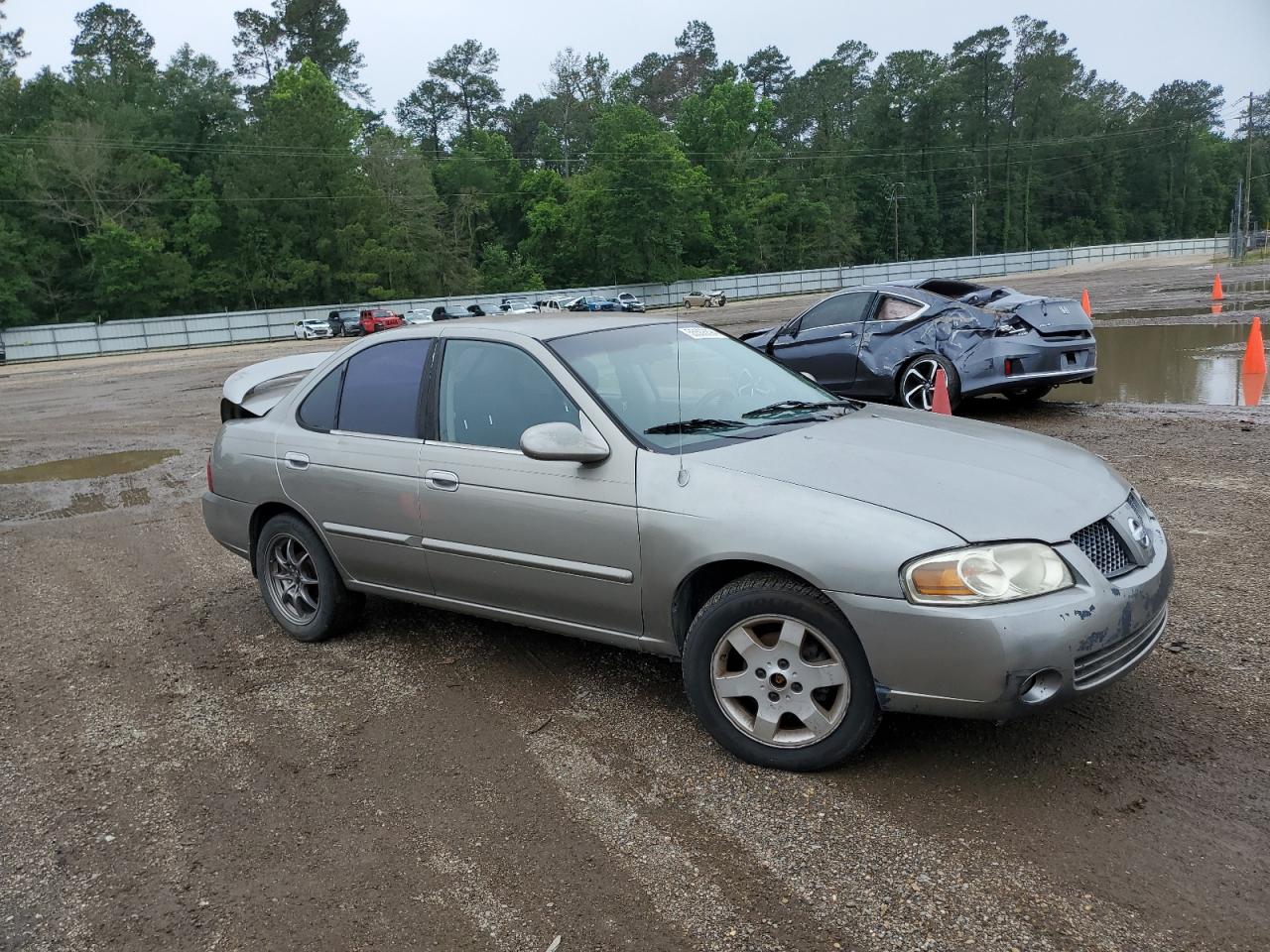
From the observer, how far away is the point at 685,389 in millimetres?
4406

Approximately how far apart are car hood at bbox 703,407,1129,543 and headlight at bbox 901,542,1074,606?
0.20 ft

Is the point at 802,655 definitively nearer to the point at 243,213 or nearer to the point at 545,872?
the point at 545,872

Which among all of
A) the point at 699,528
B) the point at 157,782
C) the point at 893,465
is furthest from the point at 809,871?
the point at 157,782

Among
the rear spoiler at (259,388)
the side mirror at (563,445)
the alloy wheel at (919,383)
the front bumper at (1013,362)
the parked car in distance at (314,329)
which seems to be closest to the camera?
the side mirror at (563,445)

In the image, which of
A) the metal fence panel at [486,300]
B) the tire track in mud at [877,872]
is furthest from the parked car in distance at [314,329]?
the tire track in mud at [877,872]

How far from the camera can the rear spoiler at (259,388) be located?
5.76 metres

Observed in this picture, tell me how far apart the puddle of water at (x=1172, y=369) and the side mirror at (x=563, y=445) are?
9117 millimetres

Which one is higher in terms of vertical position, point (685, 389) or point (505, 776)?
point (685, 389)

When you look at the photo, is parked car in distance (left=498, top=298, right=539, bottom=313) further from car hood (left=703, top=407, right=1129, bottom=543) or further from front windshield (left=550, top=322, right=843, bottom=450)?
car hood (left=703, top=407, right=1129, bottom=543)

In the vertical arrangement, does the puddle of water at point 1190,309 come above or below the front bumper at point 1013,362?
below

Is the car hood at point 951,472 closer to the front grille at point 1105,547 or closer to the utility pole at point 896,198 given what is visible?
the front grille at point 1105,547

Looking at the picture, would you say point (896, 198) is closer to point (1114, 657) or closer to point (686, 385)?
point (686, 385)

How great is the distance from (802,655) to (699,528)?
57cm

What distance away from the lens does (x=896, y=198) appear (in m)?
108
